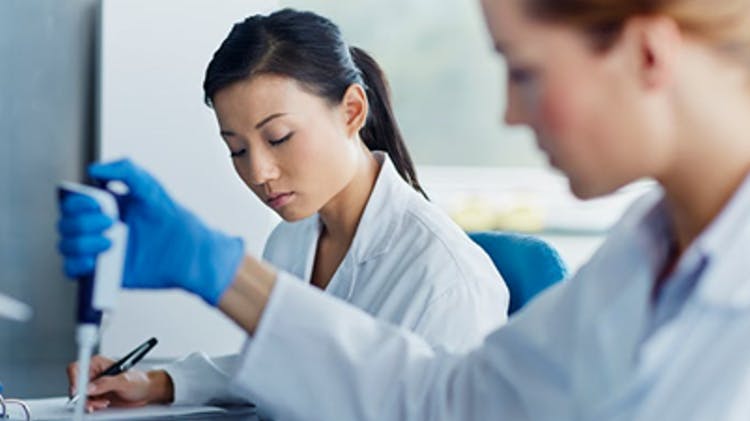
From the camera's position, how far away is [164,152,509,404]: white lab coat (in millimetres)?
1654

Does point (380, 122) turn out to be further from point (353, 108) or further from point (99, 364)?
point (99, 364)

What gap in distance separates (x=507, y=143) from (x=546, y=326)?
119 inches

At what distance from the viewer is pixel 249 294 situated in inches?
45.6

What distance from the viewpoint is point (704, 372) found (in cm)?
93

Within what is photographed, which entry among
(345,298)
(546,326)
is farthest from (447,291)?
(546,326)

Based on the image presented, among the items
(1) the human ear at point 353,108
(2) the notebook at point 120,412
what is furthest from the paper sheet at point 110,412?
(1) the human ear at point 353,108

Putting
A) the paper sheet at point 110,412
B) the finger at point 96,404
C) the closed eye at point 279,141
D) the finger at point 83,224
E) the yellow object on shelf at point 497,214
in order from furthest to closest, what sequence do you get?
the yellow object on shelf at point 497,214, the closed eye at point 279,141, the finger at point 96,404, the paper sheet at point 110,412, the finger at point 83,224

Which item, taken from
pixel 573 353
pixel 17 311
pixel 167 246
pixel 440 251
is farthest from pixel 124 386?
pixel 17 311

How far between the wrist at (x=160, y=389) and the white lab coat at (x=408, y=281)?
1cm

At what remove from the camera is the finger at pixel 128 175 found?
108cm

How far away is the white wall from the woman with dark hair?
1.13 metres

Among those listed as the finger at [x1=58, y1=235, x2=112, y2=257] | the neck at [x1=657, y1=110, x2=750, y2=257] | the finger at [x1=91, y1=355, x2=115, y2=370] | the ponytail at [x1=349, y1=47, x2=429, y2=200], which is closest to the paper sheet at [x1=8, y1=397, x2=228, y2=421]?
the finger at [x1=91, y1=355, x2=115, y2=370]

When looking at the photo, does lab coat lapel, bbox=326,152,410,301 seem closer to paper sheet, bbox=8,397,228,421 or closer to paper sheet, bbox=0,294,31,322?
paper sheet, bbox=8,397,228,421

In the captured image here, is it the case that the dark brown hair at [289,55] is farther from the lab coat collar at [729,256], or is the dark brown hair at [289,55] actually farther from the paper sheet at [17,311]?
the paper sheet at [17,311]
